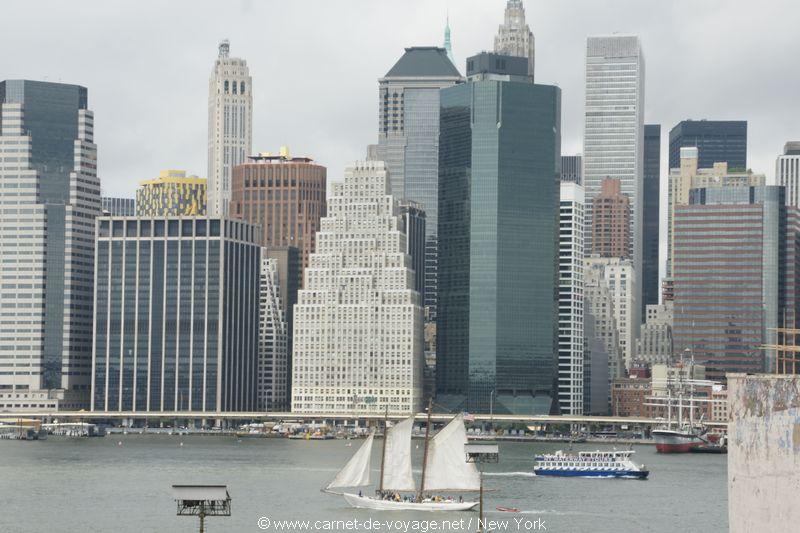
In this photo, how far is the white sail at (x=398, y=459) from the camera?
14625 cm

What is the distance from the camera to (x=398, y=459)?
481 feet

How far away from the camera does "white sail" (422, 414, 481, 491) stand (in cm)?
14475

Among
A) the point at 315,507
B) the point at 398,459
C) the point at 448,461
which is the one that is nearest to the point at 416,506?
the point at 448,461

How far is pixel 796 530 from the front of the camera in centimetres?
2228

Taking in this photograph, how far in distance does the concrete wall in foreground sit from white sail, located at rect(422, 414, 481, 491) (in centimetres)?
12131

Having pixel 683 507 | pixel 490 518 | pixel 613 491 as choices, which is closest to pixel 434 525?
pixel 490 518

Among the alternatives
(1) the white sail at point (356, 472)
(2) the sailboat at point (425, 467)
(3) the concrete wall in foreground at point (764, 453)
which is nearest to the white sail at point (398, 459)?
(2) the sailboat at point (425, 467)

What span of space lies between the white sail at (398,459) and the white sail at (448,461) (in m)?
2.35

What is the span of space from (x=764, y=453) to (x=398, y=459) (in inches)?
4904

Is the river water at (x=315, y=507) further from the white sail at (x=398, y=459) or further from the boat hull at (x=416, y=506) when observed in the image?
the white sail at (x=398, y=459)

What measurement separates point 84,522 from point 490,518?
3468 cm

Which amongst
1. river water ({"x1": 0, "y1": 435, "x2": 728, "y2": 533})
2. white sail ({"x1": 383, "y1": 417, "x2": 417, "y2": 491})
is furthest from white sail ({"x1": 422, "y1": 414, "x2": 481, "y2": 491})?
river water ({"x1": 0, "y1": 435, "x2": 728, "y2": 533})

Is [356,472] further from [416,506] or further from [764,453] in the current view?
[764,453]

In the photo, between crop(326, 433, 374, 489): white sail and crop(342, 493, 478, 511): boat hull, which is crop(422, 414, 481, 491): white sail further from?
crop(326, 433, 374, 489): white sail
